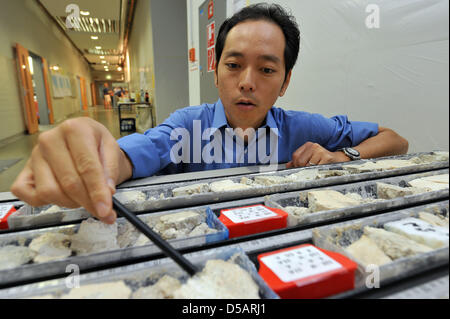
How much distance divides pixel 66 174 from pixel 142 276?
0.22 metres

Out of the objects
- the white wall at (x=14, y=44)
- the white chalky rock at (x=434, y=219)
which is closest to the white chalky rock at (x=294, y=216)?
the white chalky rock at (x=434, y=219)

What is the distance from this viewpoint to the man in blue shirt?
0.46 meters

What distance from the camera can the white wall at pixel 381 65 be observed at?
28.7 inches

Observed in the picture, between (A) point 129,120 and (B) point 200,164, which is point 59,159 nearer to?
(B) point 200,164

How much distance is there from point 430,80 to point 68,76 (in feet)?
46.8

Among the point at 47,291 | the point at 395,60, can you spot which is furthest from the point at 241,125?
the point at 47,291

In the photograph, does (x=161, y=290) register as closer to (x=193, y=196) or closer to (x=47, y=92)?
(x=193, y=196)

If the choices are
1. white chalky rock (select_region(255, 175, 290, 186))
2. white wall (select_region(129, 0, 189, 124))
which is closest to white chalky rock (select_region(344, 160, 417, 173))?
white chalky rock (select_region(255, 175, 290, 186))

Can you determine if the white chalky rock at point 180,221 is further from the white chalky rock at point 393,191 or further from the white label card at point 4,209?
the white chalky rock at point 393,191

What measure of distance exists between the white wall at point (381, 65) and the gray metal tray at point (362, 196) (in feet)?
0.39

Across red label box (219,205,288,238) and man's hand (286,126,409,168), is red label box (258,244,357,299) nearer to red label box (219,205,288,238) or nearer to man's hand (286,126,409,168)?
red label box (219,205,288,238)

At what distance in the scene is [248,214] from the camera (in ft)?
1.72

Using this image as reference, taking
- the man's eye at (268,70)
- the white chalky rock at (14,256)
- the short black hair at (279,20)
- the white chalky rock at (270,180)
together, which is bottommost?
the white chalky rock at (14,256)

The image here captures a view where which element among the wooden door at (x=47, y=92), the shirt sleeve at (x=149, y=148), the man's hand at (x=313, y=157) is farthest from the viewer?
the wooden door at (x=47, y=92)
